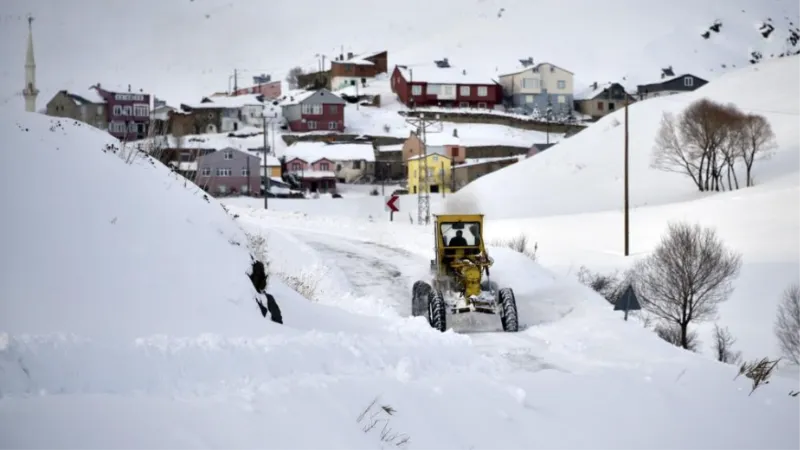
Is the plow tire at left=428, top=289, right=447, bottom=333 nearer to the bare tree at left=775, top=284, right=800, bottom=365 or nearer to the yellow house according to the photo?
the bare tree at left=775, top=284, right=800, bottom=365

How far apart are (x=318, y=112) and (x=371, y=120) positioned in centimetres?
768

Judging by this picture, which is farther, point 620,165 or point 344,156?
point 344,156

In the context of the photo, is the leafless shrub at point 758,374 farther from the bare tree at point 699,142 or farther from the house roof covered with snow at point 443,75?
the house roof covered with snow at point 443,75

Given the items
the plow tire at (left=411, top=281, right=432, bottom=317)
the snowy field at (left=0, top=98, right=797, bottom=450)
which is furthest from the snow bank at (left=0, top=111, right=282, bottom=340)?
the plow tire at (left=411, top=281, right=432, bottom=317)

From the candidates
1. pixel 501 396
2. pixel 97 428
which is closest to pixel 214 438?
pixel 97 428

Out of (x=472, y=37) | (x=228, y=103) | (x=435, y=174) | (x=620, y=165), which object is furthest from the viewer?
(x=472, y=37)

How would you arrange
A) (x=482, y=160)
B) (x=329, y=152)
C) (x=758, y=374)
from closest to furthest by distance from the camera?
(x=758, y=374)
(x=329, y=152)
(x=482, y=160)

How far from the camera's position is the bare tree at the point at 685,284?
98.1 ft

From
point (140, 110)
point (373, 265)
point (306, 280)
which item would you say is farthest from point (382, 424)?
point (140, 110)

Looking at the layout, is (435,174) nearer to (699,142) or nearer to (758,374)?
(699,142)

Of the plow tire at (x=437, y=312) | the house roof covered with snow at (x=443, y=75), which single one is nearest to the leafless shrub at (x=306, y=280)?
the plow tire at (x=437, y=312)

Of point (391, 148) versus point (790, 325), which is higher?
point (391, 148)

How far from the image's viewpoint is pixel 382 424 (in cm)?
927

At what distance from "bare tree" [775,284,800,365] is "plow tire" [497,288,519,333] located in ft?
40.7
